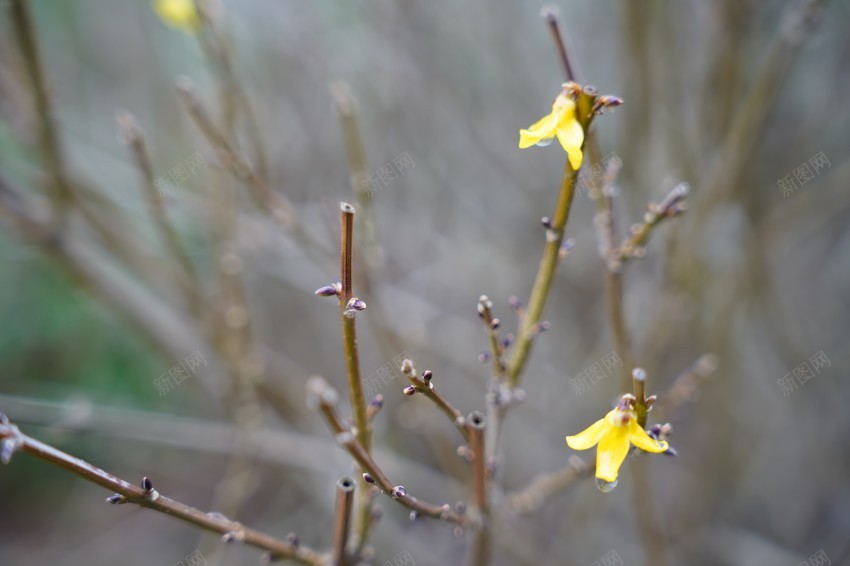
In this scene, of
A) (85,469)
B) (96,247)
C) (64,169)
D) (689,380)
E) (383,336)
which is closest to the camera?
(85,469)

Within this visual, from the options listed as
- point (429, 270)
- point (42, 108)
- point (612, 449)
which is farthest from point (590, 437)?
point (429, 270)

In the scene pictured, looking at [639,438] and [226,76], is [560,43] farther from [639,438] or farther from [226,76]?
[226,76]

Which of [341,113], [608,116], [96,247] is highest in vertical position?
[608,116]

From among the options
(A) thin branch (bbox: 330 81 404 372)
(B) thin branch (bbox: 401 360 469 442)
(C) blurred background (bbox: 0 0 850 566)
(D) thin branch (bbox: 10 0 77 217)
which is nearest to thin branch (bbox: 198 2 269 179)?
(C) blurred background (bbox: 0 0 850 566)

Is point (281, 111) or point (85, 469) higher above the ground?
point (281, 111)

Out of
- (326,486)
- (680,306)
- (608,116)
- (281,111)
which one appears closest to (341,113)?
(680,306)

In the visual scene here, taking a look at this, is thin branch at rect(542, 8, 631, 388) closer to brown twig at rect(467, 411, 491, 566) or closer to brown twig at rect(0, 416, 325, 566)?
brown twig at rect(467, 411, 491, 566)

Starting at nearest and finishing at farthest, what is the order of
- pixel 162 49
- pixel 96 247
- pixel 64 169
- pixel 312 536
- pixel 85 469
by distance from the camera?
1. pixel 85 469
2. pixel 64 169
3. pixel 96 247
4. pixel 312 536
5. pixel 162 49

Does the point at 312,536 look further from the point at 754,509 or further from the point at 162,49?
the point at 162,49
